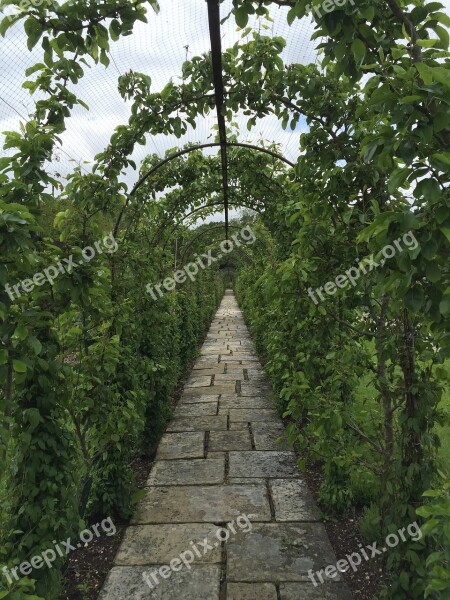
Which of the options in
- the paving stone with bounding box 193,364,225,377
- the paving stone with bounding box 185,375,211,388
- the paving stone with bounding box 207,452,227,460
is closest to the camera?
the paving stone with bounding box 207,452,227,460

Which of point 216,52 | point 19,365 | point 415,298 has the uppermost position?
point 216,52

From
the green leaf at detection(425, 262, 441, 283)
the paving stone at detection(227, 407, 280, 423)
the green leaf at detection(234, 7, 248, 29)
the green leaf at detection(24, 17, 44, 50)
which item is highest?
the green leaf at detection(234, 7, 248, 29)

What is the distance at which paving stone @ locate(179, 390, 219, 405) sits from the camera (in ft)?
19.2

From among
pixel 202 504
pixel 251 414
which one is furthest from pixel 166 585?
pixel 251 414

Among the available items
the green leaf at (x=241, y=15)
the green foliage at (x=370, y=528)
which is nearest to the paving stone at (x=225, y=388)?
the green foliage at (x=370, y=528)

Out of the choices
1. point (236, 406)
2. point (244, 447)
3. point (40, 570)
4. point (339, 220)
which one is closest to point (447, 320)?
point (339, 220)

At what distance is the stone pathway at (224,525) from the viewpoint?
7.77ft

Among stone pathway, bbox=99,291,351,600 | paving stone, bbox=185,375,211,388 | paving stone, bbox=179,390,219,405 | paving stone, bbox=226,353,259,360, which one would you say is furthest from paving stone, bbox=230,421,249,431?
paving stone, bbox=226,353,259,360

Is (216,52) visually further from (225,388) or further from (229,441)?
(225,388)

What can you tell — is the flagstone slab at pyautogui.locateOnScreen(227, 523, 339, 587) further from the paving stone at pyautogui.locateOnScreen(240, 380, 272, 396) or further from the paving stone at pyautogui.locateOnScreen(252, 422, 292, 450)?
the paving stone at pyautogui.locateOnScreen(240, 380, 272, 396)

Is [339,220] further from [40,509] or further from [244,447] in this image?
[244,447]

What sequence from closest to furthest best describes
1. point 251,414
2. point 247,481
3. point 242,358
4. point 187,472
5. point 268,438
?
point 247,481 < point 187,472 < point 268,438 < point 251,414 < point 242,358

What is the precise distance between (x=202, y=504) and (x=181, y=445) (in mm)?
1170

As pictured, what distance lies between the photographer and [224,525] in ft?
9.66
